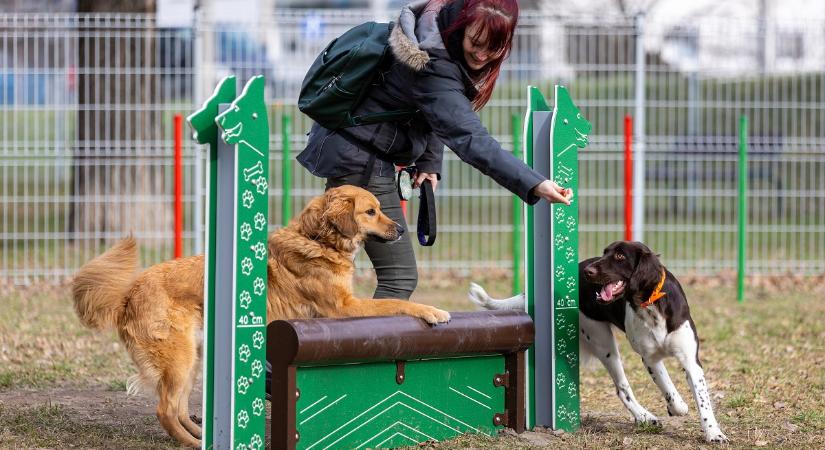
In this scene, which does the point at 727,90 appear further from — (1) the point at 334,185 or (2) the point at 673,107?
(1) the point at 334,185

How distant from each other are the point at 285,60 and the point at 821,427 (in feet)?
23.7

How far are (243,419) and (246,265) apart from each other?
0.58 metres

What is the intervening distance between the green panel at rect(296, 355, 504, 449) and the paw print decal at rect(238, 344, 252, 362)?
0.29 metres

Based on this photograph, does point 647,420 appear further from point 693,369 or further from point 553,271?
point 553,271

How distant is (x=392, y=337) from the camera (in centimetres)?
432

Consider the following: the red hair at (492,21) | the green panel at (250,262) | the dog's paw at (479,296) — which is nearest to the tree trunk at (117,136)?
the dog's paw at (479,296)

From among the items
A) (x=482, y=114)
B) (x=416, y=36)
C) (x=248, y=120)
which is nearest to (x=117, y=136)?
(x=482, y=114)

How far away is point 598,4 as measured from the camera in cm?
2517

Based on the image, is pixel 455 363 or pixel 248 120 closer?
pixel 248 120

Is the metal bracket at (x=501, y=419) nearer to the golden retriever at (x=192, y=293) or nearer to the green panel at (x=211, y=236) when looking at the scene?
the golden retriever at (x=192, y=293)

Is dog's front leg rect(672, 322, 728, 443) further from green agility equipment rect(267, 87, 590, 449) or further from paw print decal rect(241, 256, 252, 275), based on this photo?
paw print decal rect(241, 256, 252, 275)

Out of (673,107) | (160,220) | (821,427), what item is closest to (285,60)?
(160,220)

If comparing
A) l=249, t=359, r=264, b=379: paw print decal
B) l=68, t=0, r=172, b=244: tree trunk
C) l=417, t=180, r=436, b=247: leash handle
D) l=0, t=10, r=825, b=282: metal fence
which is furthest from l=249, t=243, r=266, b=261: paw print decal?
l=68, t=0, r=172, b=244: tree trunk

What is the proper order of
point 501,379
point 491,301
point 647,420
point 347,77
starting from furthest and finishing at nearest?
point 491,301 → point 647,420 → point 501,379 → point 347,77
